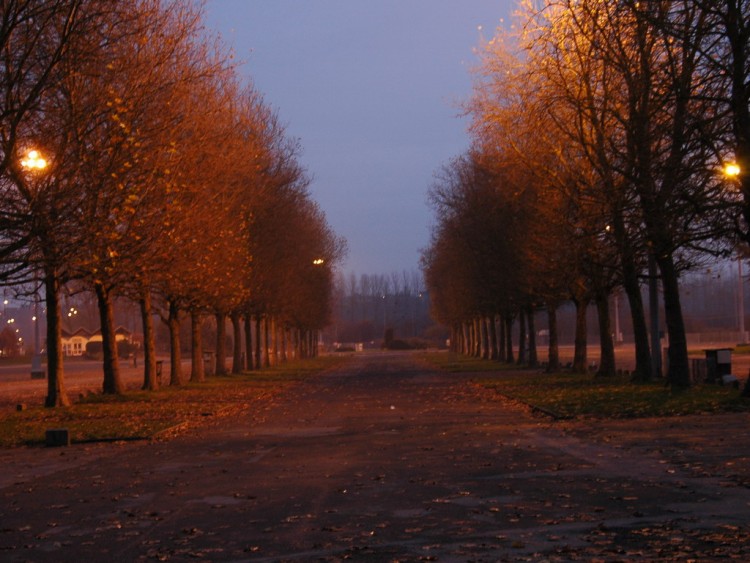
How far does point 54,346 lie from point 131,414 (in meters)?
3.59

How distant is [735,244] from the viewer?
23578 millimetres

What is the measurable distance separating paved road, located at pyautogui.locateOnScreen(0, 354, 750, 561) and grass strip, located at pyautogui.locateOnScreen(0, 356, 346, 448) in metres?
1.78

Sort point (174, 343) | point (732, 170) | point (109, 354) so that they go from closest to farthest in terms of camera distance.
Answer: point (732, 170) → point (109, 354) → point (174, 343)

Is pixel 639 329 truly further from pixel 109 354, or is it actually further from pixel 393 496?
pixel 393 496

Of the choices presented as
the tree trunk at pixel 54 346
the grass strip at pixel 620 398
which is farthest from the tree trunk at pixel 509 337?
the tree trunk at pixel 54 346

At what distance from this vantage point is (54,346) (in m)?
28.1

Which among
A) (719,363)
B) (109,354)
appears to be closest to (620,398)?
(719,363)

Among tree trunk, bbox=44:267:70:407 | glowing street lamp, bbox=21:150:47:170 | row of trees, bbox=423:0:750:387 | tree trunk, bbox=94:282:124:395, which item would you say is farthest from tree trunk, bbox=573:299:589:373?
glowing street lamp, bbox=21:150:47:170

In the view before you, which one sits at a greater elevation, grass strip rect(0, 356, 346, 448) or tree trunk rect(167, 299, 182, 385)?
tree trunk rect(167, 299, 182, 385)

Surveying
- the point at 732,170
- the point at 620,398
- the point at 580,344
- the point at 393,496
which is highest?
the point at 732,170

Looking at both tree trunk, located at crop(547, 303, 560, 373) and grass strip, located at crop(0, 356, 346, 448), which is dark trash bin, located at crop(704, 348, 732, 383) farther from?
tree trunk, located at crop(547, 303, 560, 373)

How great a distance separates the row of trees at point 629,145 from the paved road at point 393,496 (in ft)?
16.1

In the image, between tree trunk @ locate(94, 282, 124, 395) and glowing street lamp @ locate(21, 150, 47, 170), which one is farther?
tree trunk @ locate(94, 282, 124, 395)

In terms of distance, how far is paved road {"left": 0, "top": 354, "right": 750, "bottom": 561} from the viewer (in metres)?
8.95
